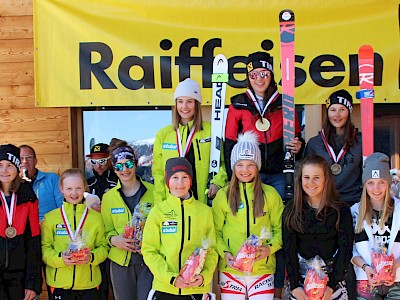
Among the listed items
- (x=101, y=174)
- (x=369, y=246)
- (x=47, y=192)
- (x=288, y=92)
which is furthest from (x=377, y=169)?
(x=47, y=192)

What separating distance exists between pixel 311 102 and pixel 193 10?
1.50m

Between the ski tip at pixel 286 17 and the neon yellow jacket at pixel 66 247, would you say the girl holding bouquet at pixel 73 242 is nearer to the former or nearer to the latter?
the neon yellow jacket at pixel 66 247

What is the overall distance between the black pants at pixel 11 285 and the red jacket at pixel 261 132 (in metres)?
1.73

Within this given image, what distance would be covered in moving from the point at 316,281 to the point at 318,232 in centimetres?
34

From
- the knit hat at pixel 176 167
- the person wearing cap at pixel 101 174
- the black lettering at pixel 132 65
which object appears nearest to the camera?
the knit hat at pixel 176 167

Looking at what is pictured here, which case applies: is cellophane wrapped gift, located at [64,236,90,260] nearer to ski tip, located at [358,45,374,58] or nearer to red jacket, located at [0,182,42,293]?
red jacket, located at [0,182,42,293]

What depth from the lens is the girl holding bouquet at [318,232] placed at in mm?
3717

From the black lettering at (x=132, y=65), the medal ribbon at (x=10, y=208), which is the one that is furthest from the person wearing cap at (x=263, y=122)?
the medal ribbon at (x=10, y=208)

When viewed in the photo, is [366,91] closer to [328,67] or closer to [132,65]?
[328,67]

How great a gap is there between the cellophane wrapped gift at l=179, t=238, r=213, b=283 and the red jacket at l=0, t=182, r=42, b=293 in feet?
3.69

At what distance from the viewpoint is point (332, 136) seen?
14.2 feet

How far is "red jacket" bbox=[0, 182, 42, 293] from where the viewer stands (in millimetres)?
3914

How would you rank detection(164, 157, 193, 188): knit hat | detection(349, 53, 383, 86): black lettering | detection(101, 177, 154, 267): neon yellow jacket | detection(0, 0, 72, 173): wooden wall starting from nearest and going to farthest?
detection(164, 157, 193, 188): knit hat, detection(101, 177, 154, 267): neon yellow jacket, detection(349, 53, 383, 86): black lettering, detection(0, 0, 72, 173): wooden wall

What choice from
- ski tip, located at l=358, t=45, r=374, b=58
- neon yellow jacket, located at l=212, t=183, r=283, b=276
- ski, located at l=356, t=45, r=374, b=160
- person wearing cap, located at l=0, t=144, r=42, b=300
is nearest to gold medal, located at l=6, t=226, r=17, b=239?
person wearing cap, located at l=0, t=144, r=42, b=300
